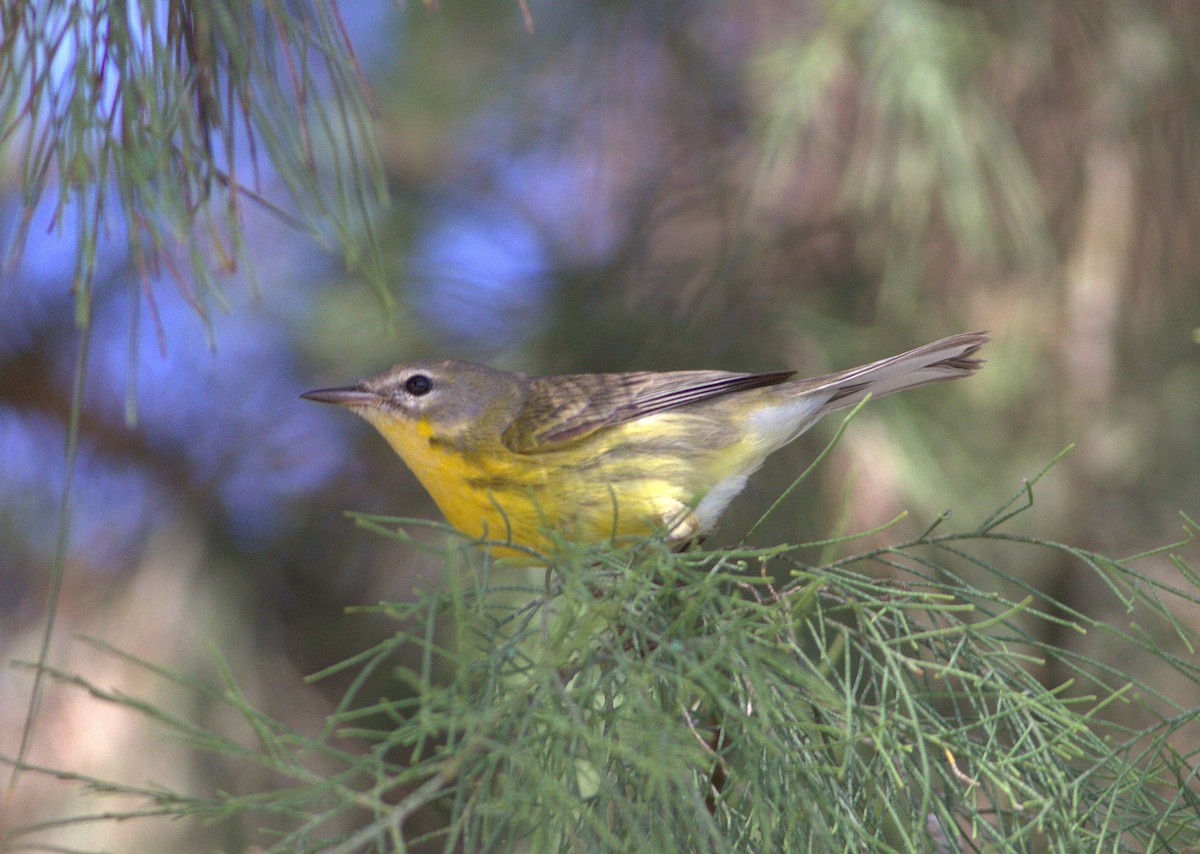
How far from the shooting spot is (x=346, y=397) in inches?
147

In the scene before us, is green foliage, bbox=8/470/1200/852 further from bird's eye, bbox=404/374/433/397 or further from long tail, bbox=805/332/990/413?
bird's eye, bbox=404/374/433/397

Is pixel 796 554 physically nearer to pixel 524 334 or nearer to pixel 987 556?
pixel 987 556

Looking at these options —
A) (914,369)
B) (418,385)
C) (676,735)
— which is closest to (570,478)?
(418,385)

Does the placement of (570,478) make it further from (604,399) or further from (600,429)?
(604,399)

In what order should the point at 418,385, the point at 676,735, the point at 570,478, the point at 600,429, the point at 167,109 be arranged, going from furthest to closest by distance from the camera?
the point at 418,385 → the point at 600,429 → the point at 570,478 → the point at 167,109 → the point at 676,735

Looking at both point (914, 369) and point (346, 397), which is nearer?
point (914, 369)

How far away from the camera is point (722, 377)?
3576 millimetres

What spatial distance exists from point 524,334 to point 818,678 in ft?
10.0

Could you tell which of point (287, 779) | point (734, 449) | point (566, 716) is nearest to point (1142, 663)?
point (734, 449)

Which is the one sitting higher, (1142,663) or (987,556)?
(987,556)

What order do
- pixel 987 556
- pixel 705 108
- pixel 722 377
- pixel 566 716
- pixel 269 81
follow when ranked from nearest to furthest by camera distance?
pixel 566 716, pixel 269 81, pixel 722 377, pixel 987 556, pixel 705 108

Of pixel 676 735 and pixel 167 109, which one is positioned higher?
pixel 167 109

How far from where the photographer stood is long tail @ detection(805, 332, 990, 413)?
322 cm

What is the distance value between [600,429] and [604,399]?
15 cm
